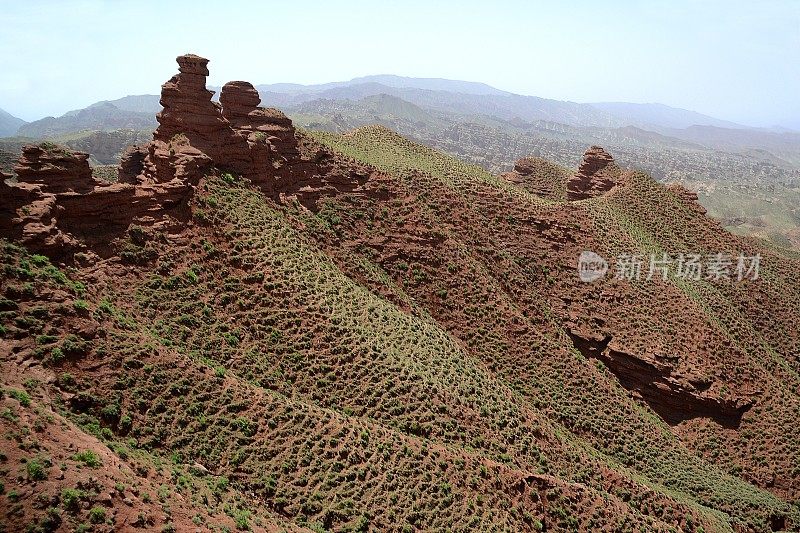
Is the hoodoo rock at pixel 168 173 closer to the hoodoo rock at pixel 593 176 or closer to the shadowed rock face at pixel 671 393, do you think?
the shadowed rock face at pixel 671 393

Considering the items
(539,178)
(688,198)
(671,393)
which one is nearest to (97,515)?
(671,393)

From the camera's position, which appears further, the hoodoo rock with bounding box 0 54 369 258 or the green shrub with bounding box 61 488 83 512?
the hoodoo rock with bounding box 0 54 369 258

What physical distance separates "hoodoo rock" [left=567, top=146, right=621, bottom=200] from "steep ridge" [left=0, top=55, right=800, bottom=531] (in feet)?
43.8

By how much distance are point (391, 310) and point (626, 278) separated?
86.7 ft

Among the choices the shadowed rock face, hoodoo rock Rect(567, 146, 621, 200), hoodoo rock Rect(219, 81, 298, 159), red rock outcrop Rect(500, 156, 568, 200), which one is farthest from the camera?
red rock outcrop Rect(500, 156, 568, 200)

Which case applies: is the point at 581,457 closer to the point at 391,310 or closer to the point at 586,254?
the point at 391,310

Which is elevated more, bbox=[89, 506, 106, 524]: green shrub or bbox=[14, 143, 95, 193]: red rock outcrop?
bbox=[14, 143, 95, 193]: red rock outcrop

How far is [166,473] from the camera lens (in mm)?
21516

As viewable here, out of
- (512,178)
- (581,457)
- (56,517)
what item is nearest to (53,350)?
(56,517)

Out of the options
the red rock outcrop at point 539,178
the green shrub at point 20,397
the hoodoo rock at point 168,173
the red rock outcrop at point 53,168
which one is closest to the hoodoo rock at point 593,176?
the red rock outcrop at point 539,178

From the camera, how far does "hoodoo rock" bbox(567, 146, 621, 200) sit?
6981cm

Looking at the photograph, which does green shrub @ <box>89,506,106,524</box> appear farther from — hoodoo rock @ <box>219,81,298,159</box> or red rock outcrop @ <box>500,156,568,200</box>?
red rock outcrop @ <box>500,156,568,200</box>

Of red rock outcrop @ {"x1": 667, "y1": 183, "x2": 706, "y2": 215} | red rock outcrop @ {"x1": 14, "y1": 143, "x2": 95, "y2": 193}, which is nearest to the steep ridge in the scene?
red rock outcrop @ {"x1": 14, "y1": 143, "x2": 95, "y2": 193}

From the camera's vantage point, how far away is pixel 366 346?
31.6 m
